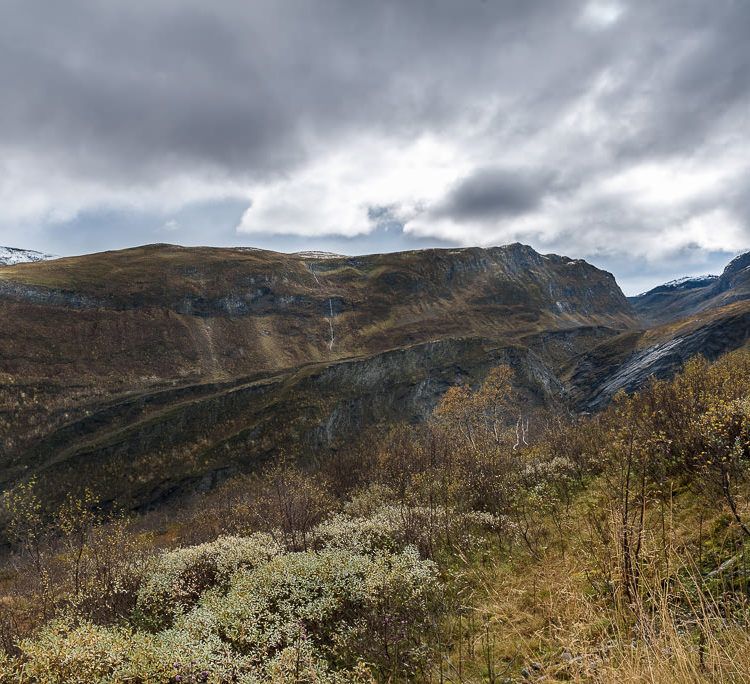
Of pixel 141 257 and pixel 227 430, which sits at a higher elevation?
pixel 141 257

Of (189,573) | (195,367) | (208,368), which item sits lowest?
(189,573)

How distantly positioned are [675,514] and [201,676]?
1044 cm

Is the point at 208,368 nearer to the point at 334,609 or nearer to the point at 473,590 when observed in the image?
the point at 334,609

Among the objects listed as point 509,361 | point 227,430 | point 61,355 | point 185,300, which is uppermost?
point 185,300

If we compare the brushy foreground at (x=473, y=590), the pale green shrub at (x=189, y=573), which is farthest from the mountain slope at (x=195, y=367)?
the brushy foreground at (x=473, y=590)

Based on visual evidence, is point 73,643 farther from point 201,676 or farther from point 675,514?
point 675,514

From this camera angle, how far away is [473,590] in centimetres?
672

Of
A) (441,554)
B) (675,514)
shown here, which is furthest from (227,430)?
(675,514)

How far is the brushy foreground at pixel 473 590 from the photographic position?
4.81m

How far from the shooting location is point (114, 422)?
9456 cm

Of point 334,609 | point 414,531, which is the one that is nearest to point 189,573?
point 334,609

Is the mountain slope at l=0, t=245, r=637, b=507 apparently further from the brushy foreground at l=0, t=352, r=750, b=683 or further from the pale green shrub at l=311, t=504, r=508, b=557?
the brushy foreground at l=0, t=352, r=750, b=683

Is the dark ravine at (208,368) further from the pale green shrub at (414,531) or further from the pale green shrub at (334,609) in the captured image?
the pale green shrub at (334,609)

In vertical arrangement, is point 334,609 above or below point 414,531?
above
